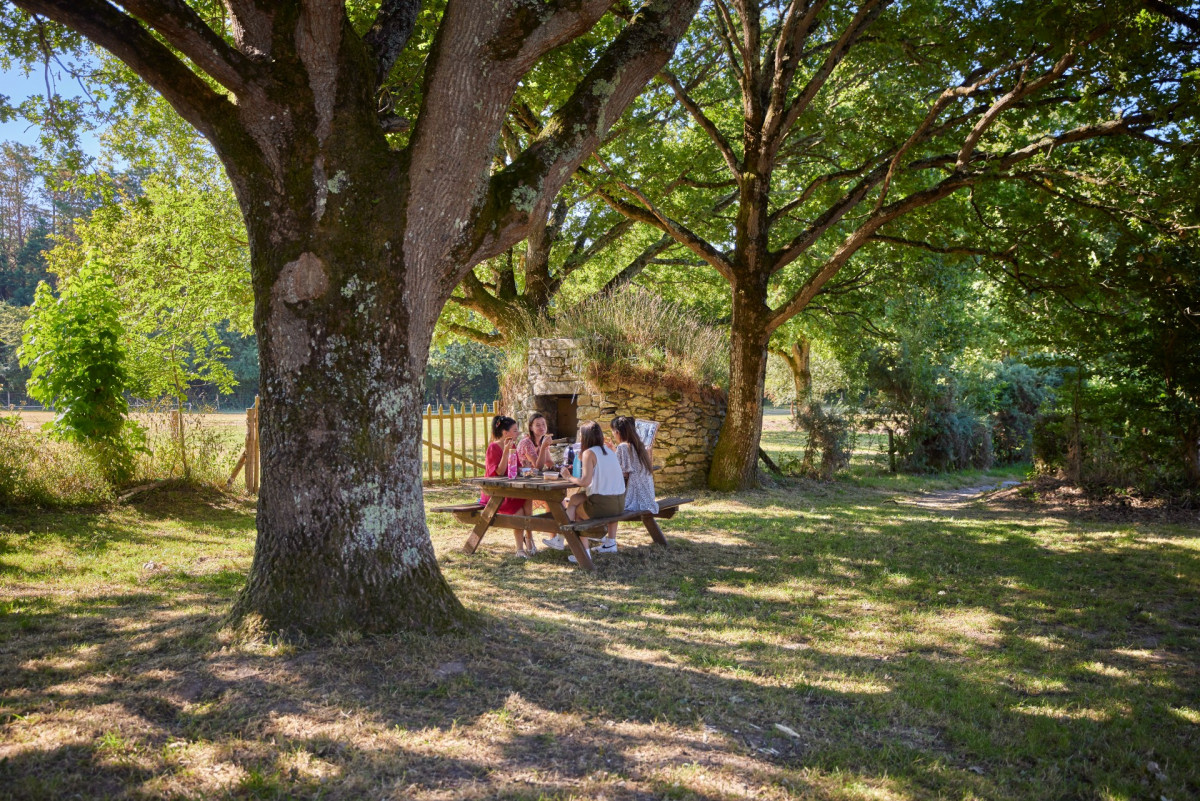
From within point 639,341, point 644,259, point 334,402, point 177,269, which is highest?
point 644,259

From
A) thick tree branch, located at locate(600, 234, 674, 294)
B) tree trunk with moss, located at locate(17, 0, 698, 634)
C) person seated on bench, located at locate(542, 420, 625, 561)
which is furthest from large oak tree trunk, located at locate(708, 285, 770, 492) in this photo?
tree trunk with moss, located at locate(17, 0, 698, 634)

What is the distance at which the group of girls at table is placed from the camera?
7879mm

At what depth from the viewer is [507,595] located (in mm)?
6309

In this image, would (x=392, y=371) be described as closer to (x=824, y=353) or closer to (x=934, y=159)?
(x=934, y=159)

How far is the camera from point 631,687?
165 inches

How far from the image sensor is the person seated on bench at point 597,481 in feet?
25.7

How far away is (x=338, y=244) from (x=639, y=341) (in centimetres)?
975

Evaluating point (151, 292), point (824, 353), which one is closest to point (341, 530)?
point (151, 292)

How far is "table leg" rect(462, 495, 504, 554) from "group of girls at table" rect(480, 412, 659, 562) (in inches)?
14.1

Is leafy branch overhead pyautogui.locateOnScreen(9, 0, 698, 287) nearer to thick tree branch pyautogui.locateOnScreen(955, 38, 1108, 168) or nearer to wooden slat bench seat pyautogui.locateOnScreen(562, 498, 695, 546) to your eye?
wooden slat bench seat pyautogui.locateOnScreen(562, 498, 695, 546)

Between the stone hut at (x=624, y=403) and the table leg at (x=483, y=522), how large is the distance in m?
5.65

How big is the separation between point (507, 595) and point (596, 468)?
76.9 inches

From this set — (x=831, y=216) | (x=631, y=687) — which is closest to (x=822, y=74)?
(x=831, y=216)

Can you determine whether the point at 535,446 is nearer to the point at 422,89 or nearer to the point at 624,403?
the point at 624,403
